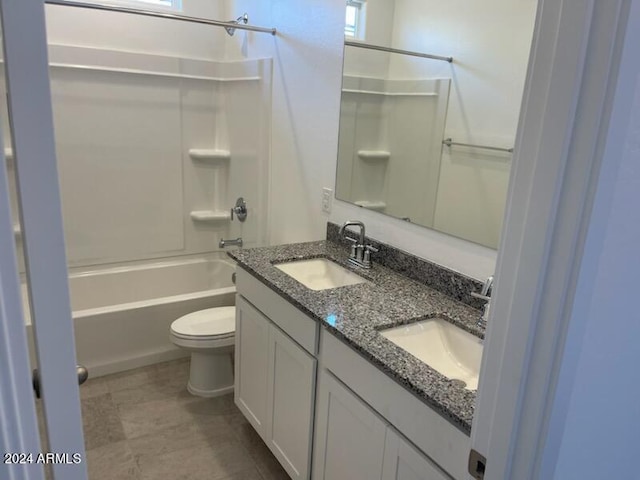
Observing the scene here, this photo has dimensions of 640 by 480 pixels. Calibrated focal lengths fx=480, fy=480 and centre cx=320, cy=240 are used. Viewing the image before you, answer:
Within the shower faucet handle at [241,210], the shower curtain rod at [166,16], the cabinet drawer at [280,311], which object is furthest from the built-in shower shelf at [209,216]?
the cabinet drawer at [280,311]

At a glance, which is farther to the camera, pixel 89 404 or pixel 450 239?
pixel 89 404

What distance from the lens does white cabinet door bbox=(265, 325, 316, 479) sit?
173cm

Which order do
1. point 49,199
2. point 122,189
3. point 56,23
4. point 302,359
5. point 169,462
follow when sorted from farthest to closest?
1. point 122,189
2. point 56,23
3. point 169,462
4. point 302,359
5. point 49,199

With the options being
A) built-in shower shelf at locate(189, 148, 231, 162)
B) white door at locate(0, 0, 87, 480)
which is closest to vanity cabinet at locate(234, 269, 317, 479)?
white door at locate(0, 0, 87, 480)

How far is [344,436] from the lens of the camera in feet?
5.06

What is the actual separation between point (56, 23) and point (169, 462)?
8.32 feet

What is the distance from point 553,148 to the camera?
2.18ft

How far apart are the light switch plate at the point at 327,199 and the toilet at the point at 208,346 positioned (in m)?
0.82

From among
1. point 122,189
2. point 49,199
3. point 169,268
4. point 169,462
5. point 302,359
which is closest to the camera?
point 49,199

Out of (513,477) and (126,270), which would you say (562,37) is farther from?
(126,270)

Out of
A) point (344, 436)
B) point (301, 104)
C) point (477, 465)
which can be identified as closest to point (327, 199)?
point (301, 104)

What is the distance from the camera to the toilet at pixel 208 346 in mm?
2531

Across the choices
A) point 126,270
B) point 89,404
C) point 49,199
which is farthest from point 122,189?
point 49,199

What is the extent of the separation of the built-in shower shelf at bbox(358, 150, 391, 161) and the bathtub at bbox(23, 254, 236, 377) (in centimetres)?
135
